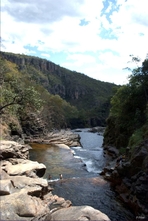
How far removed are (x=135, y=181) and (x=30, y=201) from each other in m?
11.4

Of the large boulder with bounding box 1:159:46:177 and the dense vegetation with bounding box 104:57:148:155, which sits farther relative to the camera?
the dense vegetation with bounding box 104:57:148:155

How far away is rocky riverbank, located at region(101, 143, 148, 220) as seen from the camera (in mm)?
19625

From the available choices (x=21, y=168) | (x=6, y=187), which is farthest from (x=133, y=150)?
(x=6, y=187)

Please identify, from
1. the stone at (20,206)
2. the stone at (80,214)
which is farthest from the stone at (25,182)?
the stone at (80,214)

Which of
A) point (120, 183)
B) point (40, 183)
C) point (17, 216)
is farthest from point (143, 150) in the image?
point (17, 216)

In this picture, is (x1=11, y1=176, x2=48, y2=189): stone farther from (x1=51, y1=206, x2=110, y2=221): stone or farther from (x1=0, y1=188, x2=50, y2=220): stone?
(x1=51, y1=206, x2=110, y2=221): stone

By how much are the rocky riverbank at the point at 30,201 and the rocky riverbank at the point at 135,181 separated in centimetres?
606

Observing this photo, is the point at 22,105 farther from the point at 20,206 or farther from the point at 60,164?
the point at 20,206

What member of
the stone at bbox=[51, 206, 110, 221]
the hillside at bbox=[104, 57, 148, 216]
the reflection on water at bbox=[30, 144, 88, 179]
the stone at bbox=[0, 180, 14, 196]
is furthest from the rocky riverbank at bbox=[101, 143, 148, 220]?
the stone at bbox=[0, 180, 14, 196]

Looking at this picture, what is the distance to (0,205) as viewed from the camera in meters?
13.9

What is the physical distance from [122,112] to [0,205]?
33223 mm

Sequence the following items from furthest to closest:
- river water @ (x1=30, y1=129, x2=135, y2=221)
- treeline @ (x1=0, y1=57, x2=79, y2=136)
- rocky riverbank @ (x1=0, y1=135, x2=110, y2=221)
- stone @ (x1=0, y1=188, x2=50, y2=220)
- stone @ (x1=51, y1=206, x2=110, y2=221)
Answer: treeline @ (x1=0, y1=57, x2=79, y2=136) < river water @ (x1=30, y1=129, x2=135, y2=221) < stone @ (x1=0, y1=188, x2=50, y2=220) < rocky riverbank @ (x1=0, y1=135, x2=110, y2=221) < stone @ (x1=51, y1=206, x2=110, y2=221)

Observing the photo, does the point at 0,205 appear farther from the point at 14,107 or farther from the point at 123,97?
the point at 123,97

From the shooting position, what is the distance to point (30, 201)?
48.5 feet
